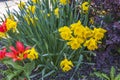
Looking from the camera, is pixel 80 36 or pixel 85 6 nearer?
pixel 80 36

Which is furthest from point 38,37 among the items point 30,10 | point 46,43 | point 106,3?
point 106,3

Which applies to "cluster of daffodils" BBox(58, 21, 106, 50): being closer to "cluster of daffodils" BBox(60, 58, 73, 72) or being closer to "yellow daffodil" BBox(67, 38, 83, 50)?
"yellow daffodil" BBox(67, 38, 83, 50)

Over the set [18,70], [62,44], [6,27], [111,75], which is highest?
[6,27]

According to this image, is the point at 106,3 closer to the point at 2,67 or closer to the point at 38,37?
the point at 38,37

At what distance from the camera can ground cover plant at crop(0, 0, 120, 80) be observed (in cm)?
331

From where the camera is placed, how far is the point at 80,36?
10.9 ft

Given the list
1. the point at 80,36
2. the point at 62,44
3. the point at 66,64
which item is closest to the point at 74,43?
the point at 80,36

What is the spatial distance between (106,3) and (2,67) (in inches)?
50.4

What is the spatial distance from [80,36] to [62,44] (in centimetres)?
30

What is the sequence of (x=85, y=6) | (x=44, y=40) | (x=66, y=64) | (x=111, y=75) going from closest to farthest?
(x=66, y=64), (x=111, y=75), (x=44, y=40), (x=85, y=6)

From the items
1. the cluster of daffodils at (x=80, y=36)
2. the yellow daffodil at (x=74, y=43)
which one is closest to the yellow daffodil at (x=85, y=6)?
the cluster of daffodils at (x=80, y=36)

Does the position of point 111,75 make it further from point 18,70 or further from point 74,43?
point 18,70

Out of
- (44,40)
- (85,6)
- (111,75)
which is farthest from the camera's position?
(85,6)

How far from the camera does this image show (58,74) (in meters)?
3.49
